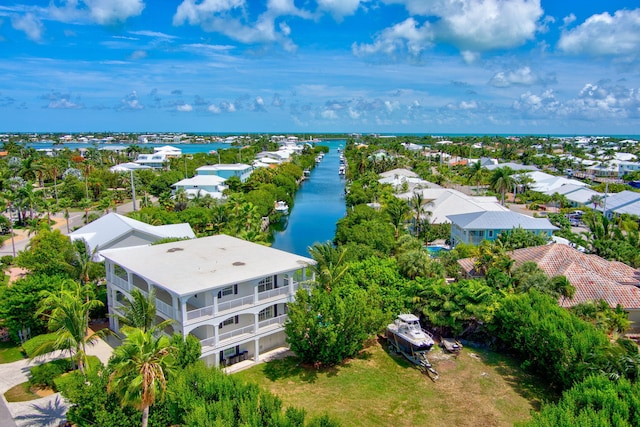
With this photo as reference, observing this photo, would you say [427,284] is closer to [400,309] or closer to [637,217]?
[400,309]

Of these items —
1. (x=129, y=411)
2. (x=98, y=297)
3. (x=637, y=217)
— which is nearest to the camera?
(x=129, y=411)

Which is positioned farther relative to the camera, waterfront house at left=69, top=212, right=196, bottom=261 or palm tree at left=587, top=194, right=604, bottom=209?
palm tree at left=587, top=194, right=604, bottom=209

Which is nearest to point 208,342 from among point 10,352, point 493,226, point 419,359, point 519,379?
point 419,359

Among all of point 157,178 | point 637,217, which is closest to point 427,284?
point 637,217

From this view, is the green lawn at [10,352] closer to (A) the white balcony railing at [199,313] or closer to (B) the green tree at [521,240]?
(A) the white balcony railing at [199,313]

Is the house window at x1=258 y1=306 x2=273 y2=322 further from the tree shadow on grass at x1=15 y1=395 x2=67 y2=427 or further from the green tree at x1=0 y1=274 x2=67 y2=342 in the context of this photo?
the green tree at x1=0 y1=274 x2=67 y2=342

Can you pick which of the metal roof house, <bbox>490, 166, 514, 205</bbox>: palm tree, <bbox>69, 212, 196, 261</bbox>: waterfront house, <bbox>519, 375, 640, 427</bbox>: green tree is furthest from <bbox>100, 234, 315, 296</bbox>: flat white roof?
<bbox>490, 166, 514, 205</bbox>: palm tree
